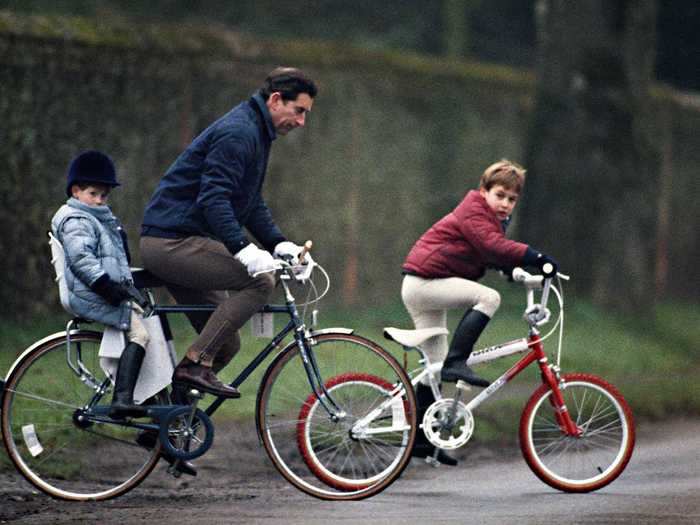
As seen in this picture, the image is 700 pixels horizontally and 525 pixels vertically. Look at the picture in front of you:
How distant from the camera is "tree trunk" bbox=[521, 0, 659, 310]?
14.9 meters

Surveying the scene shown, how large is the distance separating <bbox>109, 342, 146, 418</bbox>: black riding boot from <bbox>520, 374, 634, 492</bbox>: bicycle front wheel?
1.90 metres

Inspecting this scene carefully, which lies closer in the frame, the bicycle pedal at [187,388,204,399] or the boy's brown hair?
the bicycle pedal at [187,388,204,399]

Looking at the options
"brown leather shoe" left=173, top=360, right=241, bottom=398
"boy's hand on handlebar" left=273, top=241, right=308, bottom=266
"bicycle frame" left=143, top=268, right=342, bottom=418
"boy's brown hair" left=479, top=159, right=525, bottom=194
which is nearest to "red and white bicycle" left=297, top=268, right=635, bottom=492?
"bicycle frame" left=143, top=268, right=342, bottom=418

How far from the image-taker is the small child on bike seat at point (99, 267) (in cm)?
722

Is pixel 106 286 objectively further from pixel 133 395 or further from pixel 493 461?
pixel 493 461

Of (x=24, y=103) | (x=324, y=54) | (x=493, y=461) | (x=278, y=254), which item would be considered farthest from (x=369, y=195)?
(x=278, y=254)

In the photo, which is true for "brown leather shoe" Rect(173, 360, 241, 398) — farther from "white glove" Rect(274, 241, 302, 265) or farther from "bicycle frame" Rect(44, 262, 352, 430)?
"white glove" Rect(274, 241, 302, 265)

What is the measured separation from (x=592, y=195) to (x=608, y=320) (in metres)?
1.22

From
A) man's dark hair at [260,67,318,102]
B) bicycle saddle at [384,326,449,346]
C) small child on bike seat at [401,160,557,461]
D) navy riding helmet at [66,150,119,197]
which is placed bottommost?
bicycle saddle at [384,326,449,346]

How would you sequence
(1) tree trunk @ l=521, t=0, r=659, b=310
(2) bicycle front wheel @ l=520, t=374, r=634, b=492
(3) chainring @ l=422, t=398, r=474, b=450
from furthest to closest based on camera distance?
(1) tree trunk @ l=521, t=0, r=659, b=310
(3) chainring @ l=422, t=398, r=474, b=450
(2) bicycle front wheel @ l=520, t=374, r=634, b=492

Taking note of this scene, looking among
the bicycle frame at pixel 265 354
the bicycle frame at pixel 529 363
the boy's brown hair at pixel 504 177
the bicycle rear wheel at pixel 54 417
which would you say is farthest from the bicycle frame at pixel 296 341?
the boy's brown hair at pixel 504 177

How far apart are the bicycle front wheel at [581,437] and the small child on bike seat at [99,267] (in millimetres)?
1944

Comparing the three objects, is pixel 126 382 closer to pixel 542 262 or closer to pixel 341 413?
pixel 341 413

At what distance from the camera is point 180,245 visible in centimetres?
740
